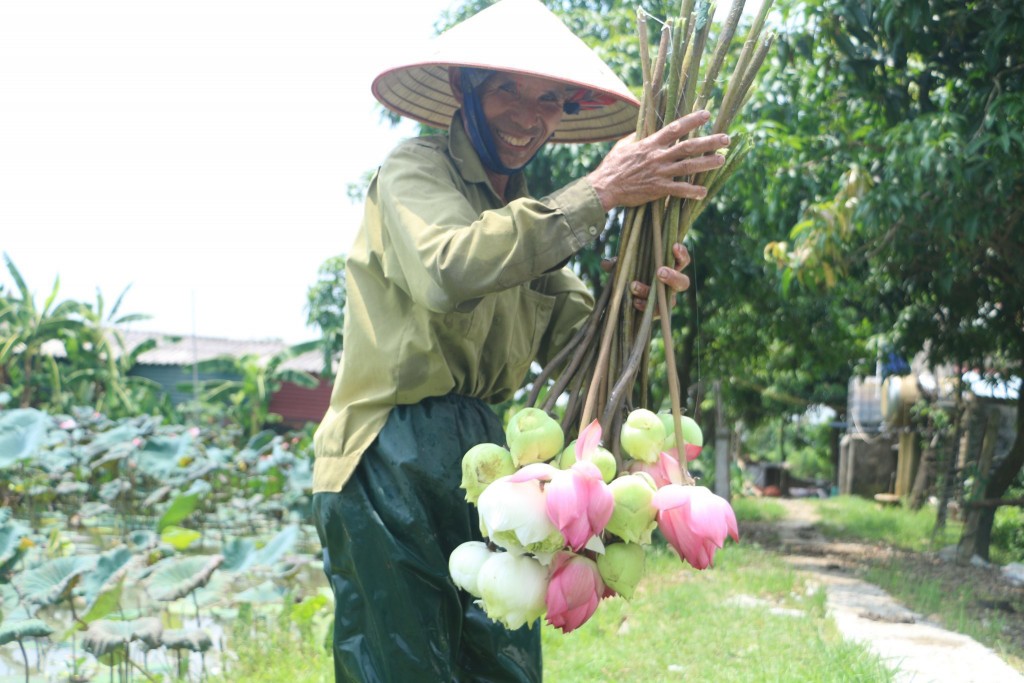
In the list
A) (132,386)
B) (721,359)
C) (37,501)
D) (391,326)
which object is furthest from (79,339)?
(391,326)

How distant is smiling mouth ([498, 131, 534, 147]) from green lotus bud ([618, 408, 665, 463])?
0.73 m

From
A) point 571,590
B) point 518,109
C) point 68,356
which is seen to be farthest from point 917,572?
point 68,356

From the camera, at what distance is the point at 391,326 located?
1.88m

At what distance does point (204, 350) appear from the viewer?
2377 cm

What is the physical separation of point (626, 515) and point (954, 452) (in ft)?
29.3

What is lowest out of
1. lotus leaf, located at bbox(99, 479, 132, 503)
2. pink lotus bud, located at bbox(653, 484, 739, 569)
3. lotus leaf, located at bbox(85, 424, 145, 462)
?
lotus leaf, located at bbox(99, 479, 132, 503)

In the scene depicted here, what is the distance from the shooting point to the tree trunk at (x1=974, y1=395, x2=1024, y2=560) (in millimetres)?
7258

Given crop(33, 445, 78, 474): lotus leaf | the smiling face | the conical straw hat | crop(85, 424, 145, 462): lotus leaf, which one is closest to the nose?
the smiling face

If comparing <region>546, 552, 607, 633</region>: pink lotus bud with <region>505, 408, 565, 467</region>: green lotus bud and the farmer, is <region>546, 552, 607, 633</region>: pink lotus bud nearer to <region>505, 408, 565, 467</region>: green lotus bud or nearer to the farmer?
<region>505, 408, 565, 467</region>: green lotus bud

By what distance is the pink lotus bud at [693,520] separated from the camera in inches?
51.9

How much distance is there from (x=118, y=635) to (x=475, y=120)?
2.45 metres

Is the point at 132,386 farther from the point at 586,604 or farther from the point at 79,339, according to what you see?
the point at 586,604

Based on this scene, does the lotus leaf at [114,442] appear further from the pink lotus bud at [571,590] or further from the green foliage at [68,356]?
the pink lotus bud at [571,590]

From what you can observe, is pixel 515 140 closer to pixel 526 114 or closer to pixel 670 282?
pixel 526 114
